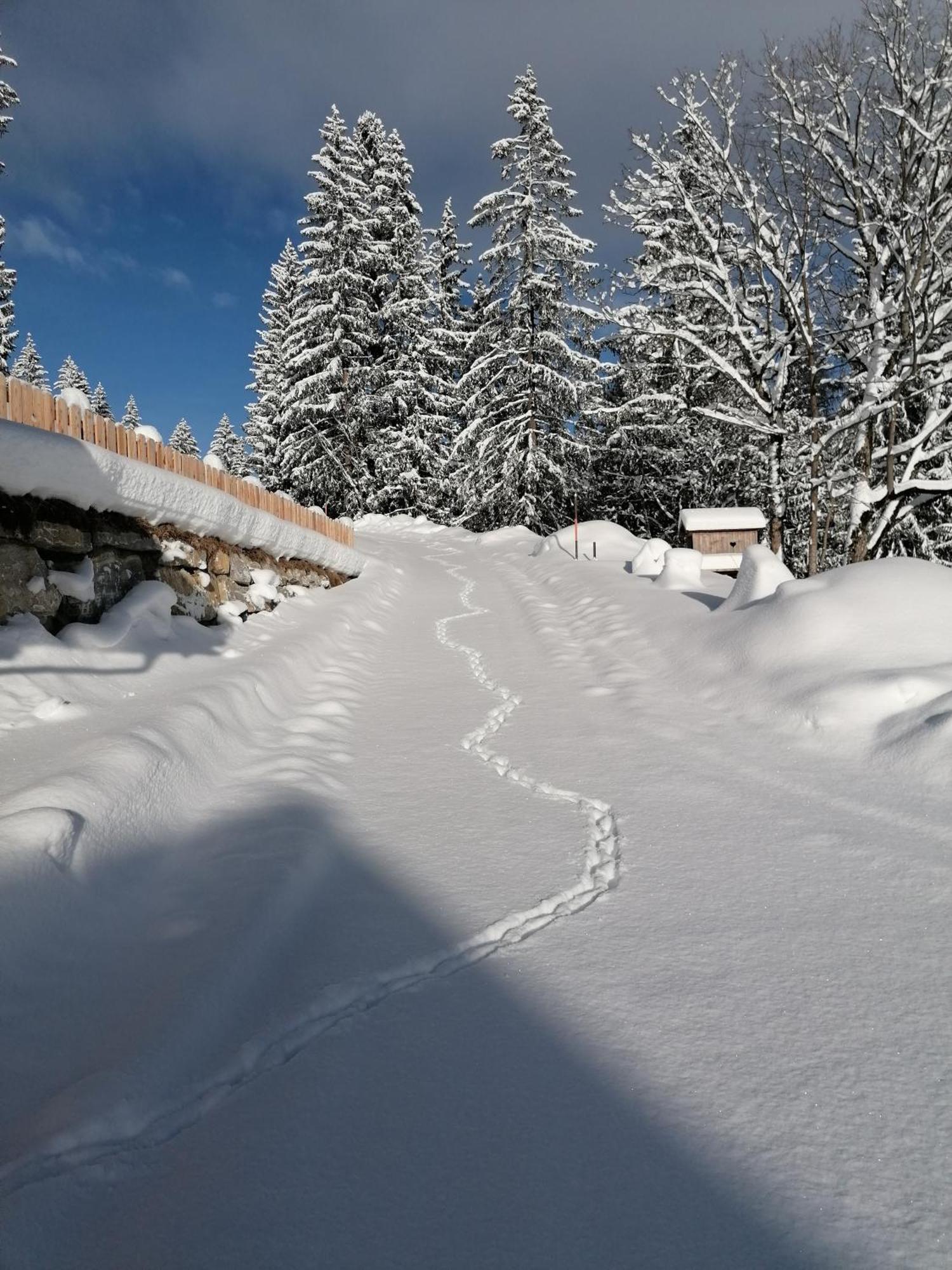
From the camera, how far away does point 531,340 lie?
23.5 meters

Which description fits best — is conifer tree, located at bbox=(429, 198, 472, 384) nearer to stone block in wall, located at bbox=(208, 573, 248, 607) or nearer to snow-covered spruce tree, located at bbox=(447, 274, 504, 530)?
snow-covered spruce tree, located at bbox=(447, 274, 504, 530)

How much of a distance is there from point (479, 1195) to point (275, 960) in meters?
1.14

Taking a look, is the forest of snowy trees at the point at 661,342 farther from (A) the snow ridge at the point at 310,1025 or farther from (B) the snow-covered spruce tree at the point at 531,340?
(A) the snow ridge at the point at 310,1025

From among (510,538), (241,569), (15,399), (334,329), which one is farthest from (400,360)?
(15,399)

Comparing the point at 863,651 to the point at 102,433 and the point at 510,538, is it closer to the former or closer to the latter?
the point at 102,433

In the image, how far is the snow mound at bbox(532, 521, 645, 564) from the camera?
672 inches

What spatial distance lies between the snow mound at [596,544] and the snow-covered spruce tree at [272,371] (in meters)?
16.2

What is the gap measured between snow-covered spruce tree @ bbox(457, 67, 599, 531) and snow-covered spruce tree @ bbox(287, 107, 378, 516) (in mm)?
4915

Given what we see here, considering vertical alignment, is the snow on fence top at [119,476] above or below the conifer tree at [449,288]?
below

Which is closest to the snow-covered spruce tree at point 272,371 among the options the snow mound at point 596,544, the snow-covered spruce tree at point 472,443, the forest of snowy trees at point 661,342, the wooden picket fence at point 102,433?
the forest of snowy trees at point 661,342

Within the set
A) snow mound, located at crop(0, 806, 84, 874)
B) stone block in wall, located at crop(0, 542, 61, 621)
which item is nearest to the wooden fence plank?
stone block in wall, located at crop(0, 542, 61, 621)

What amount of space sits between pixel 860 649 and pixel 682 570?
540 cm

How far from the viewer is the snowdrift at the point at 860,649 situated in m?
4.21

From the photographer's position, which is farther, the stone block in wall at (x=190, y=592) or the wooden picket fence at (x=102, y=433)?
the stone block in wall at (x=190, y=592)
